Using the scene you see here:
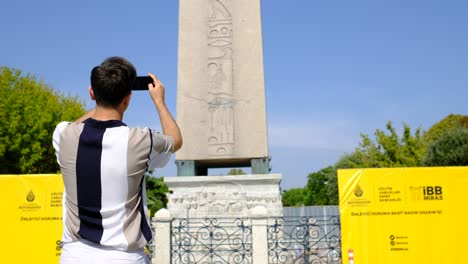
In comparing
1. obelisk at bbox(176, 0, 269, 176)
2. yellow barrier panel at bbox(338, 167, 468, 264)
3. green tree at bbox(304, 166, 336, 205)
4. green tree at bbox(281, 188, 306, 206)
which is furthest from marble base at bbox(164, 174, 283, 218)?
green tree at bbox(281, 188, 306, 206)

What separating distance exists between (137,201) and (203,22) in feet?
34.8

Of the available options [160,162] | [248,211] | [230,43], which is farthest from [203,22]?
[160,162]

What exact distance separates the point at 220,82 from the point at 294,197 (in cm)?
6209

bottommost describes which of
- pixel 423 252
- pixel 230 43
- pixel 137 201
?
pixel 423 252

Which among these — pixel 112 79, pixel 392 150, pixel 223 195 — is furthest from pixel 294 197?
pixel 112 79

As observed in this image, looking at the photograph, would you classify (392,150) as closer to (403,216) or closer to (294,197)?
(403,216)

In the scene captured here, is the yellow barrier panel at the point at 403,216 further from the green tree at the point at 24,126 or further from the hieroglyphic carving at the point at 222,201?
the green tree at the point at 24,126

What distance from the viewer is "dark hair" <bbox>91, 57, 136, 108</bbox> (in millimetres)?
1791

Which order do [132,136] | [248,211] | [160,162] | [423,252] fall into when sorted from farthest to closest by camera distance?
1. [248,211]
2. [423,252]
3. [160,162]
4. [132,136]

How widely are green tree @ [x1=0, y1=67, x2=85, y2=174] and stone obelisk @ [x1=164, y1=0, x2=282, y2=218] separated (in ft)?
37.7

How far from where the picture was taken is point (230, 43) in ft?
39.0

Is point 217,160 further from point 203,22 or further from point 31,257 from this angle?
point 31,257

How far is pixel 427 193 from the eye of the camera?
7.01m

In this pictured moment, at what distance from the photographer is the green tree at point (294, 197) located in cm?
7031
